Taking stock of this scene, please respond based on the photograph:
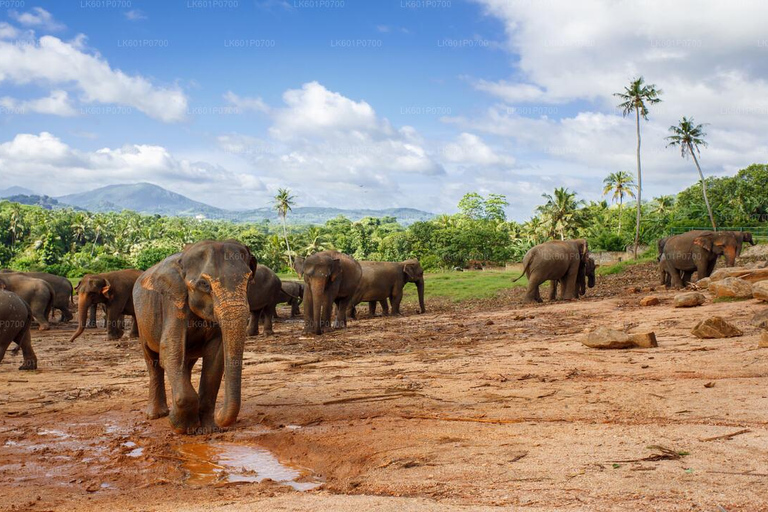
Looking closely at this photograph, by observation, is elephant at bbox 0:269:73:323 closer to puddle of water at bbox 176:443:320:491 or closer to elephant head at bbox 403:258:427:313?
elephant head at bbox 403:258:427:313

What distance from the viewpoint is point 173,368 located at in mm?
8391

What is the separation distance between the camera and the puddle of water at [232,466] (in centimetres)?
704

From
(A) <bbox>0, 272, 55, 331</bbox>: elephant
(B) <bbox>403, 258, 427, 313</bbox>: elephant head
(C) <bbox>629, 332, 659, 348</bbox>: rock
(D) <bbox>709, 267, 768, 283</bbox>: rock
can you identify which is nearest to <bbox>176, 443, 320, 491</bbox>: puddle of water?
(C) <bbox>629, 332, 659, 348</bbox>: rock

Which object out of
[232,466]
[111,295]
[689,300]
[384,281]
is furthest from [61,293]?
[232,466]

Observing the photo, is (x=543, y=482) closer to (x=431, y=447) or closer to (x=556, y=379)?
(x=431, y=447)

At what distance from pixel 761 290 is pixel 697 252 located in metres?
9.51

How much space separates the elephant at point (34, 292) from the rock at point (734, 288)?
20.1m

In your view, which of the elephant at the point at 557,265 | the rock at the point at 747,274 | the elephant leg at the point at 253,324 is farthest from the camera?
the elephant at the point at 557,265

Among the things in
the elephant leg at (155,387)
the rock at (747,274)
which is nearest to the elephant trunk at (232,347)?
the elephant leg at (155,387)

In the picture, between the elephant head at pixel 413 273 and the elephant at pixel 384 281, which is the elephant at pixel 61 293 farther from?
the elephant head at pixel 413 273

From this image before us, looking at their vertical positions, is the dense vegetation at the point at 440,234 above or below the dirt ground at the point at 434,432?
above

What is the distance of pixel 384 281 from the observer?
26594 millimetres

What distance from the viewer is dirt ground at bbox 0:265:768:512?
5.81m

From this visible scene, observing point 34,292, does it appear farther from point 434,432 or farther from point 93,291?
point 434,432
